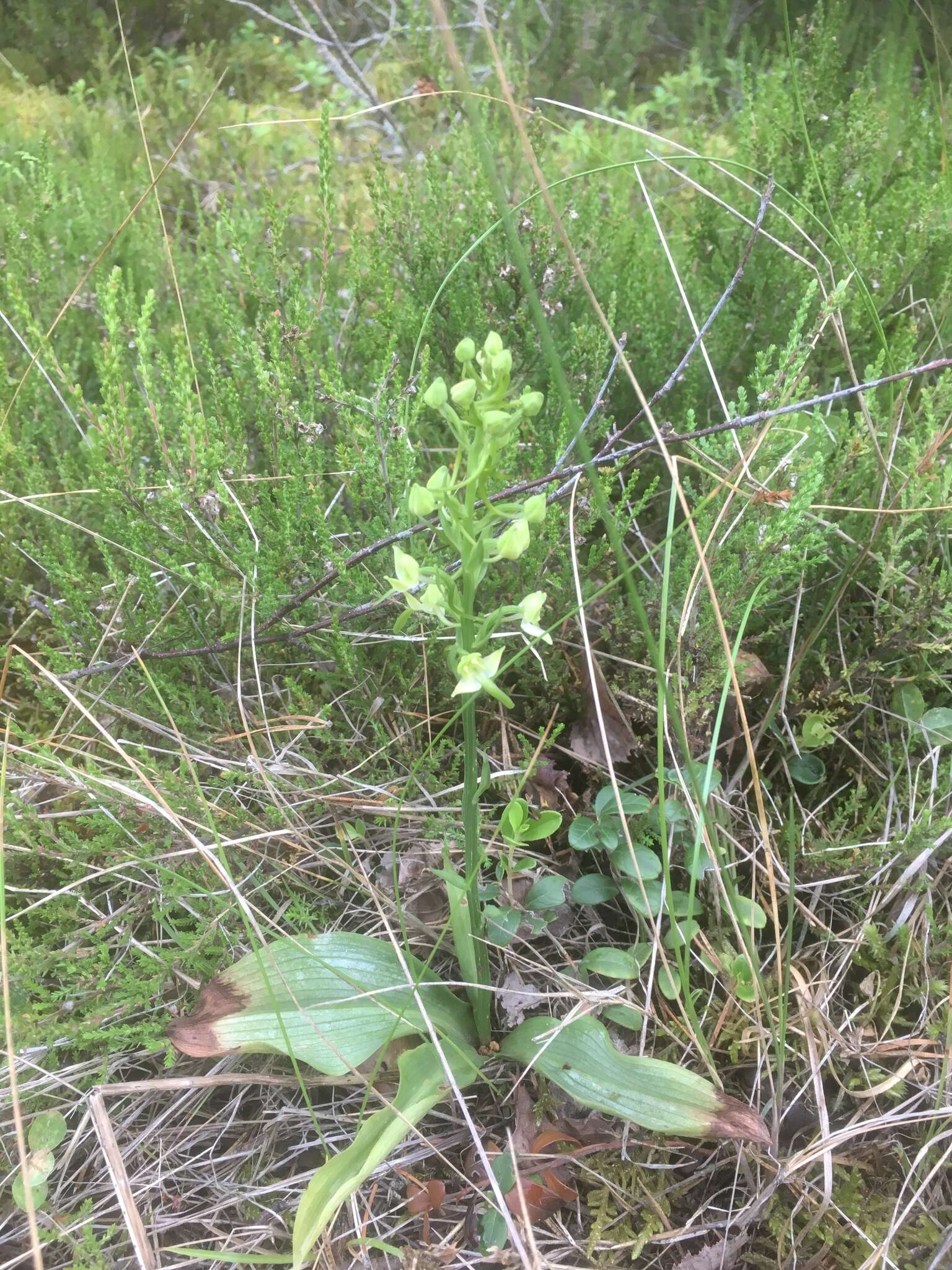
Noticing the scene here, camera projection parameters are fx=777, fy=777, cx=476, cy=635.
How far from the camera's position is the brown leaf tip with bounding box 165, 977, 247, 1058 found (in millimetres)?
1055

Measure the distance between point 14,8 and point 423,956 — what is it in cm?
545

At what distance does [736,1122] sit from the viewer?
39.1 inches

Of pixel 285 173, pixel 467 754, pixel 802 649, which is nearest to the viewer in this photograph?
pixel 467 754

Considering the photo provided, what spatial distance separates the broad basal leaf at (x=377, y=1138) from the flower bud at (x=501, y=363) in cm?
88

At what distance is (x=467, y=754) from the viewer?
3.27 ft

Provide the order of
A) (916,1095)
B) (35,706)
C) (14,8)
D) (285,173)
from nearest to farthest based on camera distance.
A: (916,1095) < (35,706) < (285,173) < (14,8)

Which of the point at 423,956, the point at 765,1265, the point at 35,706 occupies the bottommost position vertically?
the point at 765,1265

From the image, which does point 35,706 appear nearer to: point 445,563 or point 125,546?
A: point 125,546

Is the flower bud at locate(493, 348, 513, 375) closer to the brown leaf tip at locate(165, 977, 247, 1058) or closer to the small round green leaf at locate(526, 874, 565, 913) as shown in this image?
the small round green leaf at locate(526, 874, 565, 913)

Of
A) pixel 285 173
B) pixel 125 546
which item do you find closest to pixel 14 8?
pixel 285 173

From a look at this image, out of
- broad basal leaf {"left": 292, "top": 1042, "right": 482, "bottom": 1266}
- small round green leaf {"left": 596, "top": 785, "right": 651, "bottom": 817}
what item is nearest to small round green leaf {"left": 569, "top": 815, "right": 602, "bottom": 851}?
small round green leaf {"left": 596, "top": 785, "right": 651, "bottom": 817}

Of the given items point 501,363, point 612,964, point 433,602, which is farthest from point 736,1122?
point 501,363

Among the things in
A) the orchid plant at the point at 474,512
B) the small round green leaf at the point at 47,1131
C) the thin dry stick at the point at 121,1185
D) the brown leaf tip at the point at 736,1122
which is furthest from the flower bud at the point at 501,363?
the small round green leaf at the point at 47,1131

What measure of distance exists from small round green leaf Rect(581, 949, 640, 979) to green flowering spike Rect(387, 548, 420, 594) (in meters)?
0.67
